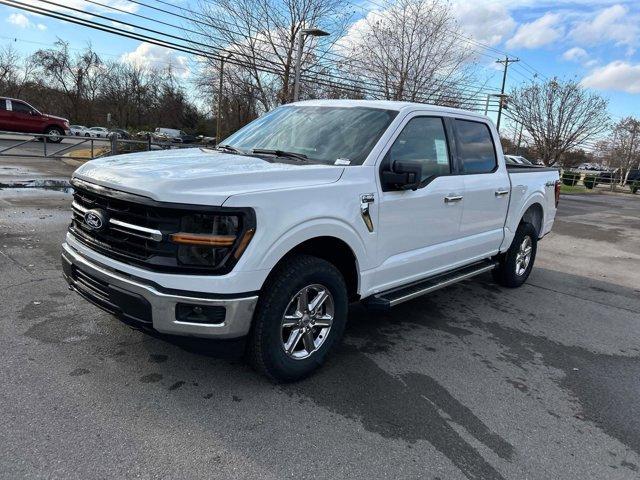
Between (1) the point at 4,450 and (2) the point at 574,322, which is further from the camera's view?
(2) the point at 574,322

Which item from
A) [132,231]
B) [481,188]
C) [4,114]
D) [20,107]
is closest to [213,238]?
[132,231]

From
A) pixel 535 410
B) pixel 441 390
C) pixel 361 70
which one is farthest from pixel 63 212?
pixel 361 70

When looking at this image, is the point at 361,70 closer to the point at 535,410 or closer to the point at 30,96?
the point at 535,410

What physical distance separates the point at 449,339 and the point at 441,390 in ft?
3.43

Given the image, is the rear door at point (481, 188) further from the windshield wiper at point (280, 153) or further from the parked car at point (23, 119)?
the parked car at point (23, 119)

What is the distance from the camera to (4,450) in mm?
2533

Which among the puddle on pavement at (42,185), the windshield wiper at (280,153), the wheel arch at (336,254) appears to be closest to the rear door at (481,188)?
the wheel arch at (336,254)

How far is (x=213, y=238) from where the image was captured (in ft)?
9.31

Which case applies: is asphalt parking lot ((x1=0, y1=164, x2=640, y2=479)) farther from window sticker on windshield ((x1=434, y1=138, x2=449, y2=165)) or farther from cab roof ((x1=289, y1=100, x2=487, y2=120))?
cab roof ((x1=289, y1=100, x2=487, y2=120))

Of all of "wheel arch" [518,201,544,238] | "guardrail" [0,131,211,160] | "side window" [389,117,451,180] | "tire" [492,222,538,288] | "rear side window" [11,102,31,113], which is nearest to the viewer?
"side window" [389,117,451,180]

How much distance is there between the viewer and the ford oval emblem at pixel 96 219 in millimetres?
3141

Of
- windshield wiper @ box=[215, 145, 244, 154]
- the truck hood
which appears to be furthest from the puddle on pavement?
the truck hood

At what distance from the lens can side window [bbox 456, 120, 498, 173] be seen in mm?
4887

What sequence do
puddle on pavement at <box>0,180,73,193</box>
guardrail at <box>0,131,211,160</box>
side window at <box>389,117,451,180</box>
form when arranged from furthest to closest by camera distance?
guardrail at <box>0,131,211,160</box>
puddle on pavement at <box>0,180,73,193</box>
side window at <box>389,117,451,180</box>
